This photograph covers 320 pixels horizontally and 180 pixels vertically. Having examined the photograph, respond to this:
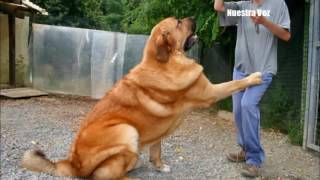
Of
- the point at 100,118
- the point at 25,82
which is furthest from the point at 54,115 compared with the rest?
the point at 100,118

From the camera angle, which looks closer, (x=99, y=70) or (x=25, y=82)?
(x=99, y=70)

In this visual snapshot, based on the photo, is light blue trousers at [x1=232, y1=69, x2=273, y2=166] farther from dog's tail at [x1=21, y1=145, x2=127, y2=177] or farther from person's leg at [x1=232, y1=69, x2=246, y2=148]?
dog's tail at [x1=21, y1=145, x2=127, y2=177]

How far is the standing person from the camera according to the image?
4.72m

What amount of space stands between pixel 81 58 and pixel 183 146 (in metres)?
6.35

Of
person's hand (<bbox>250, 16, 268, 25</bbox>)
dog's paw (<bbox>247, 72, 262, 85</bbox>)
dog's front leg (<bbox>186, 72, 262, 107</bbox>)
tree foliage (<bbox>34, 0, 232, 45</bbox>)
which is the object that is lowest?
dog's front leg (<bbox>186, 72, 262, 107</bbox>)

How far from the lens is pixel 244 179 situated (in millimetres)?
4848

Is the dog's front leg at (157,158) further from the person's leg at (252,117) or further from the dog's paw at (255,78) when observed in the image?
the dog's paw at (255,78)

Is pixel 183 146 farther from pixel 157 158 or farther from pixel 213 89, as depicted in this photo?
pixel 213 89

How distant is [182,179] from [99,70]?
7.46m

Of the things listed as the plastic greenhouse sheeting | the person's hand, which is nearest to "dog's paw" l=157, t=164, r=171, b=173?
the person's hand

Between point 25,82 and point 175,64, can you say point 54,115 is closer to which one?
point 25,82

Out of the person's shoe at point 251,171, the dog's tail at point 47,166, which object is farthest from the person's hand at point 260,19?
the dog's tail at point 47,166

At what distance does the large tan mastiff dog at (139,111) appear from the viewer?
4.19 meters

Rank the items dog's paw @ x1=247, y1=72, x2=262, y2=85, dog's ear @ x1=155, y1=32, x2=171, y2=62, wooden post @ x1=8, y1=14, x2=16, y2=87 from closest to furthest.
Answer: dog's ear @ x1=155, y1=32, x2=171, y2=62 < dog's paw @ x1=247, y1=72, x2=262, y2=85 < wooden post @ x1=8, y1=14, x2=16, y2=87
